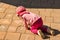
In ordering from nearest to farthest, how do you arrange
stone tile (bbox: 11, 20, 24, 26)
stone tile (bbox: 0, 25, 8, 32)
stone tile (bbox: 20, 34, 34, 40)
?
stone tile (bbox: 20, 34, 34, 40) → stone tile (bbox: 0, 25, 8, 32) → stone tile (bbox: 11, 20, 24, 26)

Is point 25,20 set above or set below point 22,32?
above

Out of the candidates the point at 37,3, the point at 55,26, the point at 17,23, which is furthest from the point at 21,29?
the point at 37,3

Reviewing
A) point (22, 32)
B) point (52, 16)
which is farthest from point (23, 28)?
point (52, 16)

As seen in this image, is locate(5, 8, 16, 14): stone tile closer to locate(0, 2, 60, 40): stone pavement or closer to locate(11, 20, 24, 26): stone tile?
locate(0, 2, 60, 40): stone pavement

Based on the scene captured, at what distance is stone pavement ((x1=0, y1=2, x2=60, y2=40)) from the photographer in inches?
194

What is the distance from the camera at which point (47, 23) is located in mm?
5570

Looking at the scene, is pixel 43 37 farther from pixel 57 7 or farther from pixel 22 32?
pixel 57 7

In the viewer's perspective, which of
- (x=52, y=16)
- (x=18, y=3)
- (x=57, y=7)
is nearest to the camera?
(x=52, y=16)

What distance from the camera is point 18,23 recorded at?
565cm

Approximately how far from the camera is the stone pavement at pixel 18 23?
16.2 feet

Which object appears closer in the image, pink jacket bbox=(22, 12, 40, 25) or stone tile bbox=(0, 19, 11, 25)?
pink jacket bbox=(22, 12, 40, 25)

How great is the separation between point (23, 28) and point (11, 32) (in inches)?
15.8

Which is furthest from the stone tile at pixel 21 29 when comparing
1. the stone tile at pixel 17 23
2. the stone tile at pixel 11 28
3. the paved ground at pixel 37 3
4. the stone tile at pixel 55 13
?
the paved ground at pixel 37 3

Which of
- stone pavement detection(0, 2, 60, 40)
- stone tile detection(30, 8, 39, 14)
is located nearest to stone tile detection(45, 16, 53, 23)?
stone pavement detection(0, 2, 60, 40)
